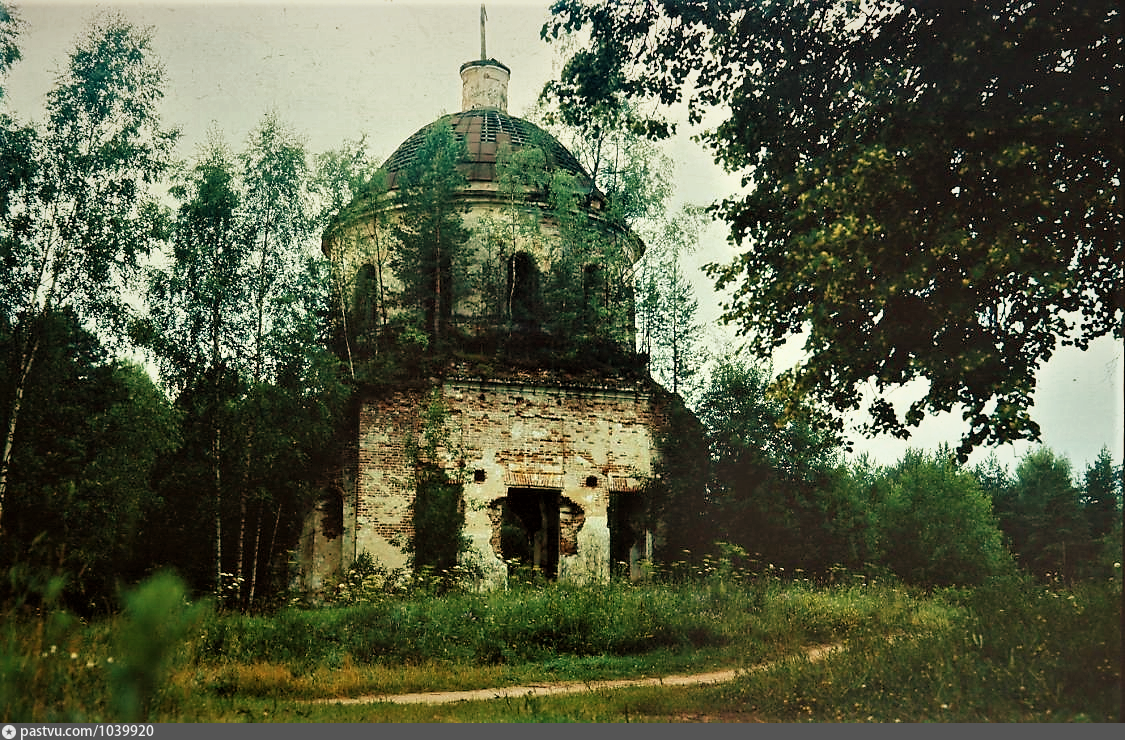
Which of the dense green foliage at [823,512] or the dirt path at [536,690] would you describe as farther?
the dense green foliage at [823,512]

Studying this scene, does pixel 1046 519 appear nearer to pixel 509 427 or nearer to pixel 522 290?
pixel 522 290

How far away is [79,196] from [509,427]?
8.25 meters

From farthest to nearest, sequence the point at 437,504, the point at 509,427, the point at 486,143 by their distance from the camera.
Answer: the point at 486,143 < the point at 509,427 < the point at 437,504

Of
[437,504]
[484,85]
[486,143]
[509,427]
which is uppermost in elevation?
[484,85]

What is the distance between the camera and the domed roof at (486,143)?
20.8m

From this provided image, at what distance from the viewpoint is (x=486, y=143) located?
70.0ft

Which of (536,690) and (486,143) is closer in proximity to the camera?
(536,690)

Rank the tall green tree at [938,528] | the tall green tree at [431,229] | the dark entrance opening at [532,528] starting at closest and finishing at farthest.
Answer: the dark entrance opening at [532,528], the tall green tree at [431,229], the tall green tree at [938,528]

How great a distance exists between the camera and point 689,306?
2130 cm

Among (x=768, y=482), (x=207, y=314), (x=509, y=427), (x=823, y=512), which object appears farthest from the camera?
(x=823, y=512)

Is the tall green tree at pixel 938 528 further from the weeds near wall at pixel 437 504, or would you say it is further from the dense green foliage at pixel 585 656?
the dense green foliage at pixel 585 656

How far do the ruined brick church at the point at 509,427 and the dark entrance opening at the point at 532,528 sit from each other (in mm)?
83

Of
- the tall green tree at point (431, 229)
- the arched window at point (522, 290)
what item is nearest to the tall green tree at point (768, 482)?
the arched window at point (522, 290)

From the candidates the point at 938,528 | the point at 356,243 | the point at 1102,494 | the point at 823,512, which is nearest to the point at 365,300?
the point at 356,243
